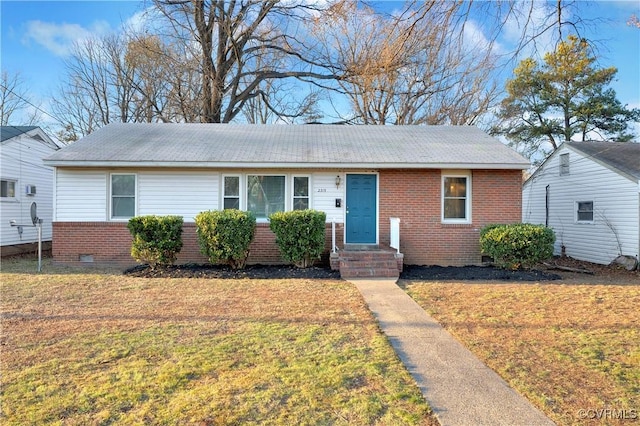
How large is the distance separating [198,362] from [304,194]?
740 cm

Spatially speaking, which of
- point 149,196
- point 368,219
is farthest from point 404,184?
point 149,196

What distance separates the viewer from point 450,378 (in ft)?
11.4

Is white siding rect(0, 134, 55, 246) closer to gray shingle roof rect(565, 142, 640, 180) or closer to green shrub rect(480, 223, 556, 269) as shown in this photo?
green shrub rect(480, 223, 556, 269)

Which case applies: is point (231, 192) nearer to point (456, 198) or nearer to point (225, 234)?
point (225, 234)

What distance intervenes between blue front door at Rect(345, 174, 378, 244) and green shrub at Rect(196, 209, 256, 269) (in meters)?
2.93

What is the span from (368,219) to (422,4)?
621 centimetres

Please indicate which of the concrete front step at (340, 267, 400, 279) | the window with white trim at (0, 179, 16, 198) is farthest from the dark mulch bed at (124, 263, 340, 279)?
the window with white trim at (0, 179, 16, 198)

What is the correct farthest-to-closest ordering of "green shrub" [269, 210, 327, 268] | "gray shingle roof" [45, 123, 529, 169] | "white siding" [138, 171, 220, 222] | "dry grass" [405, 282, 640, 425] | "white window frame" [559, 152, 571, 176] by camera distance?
"white window frame" [559, 152, 571, 176] < "white siding" [138, 171, 220, 222] < "gray shingle roof" [45, 123, 529, 169] < "green shrub" [269, 210, 327, 268] < "dry grass" [405, 282, 640, 425]

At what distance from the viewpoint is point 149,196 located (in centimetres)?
1058

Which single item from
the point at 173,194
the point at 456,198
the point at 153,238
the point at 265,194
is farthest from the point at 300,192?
the point at 456,198

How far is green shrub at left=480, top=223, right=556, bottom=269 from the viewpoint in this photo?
30.2 ft

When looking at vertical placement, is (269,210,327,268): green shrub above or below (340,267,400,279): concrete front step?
above

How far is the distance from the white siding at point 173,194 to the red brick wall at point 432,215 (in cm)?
501

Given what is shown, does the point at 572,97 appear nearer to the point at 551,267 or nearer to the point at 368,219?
the point at 551,267
